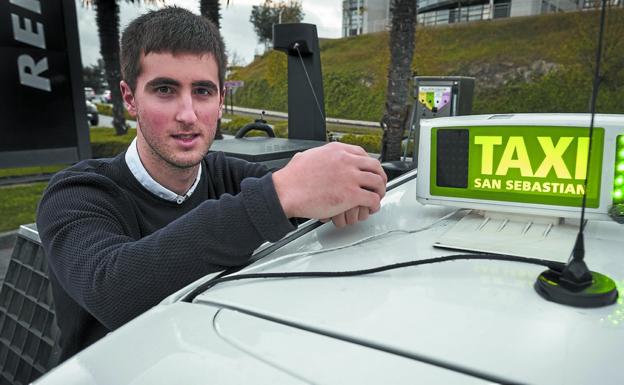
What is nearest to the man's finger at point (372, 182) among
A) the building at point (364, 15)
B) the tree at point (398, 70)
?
the tree at point (398, 70)

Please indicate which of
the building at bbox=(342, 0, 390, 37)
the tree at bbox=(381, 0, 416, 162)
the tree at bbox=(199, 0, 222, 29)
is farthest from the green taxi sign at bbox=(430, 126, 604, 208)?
the building at bbox=(342, 0, 390, 37)

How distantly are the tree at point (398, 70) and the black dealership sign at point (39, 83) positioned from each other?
4.76 metres

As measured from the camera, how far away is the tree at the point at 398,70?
8234mm

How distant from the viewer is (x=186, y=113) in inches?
49.4

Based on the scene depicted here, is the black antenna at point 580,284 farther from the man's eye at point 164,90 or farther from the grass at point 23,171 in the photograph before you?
the grass at point 23,171

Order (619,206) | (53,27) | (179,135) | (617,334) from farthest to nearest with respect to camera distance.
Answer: (53,27) → (179,135) → (619,206) → (617,334)

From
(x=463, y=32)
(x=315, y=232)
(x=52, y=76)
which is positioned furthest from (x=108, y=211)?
(x=463, y=32)

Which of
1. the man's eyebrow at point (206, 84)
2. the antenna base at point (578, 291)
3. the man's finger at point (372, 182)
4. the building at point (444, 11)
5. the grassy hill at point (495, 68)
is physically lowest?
the antenna base at point (578, 291)

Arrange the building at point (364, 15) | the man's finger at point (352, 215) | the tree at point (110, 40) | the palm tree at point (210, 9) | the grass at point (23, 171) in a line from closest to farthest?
the man's finger at point (352, 215) → the grass at point (23, 171) → the palm tree at point (210, 9) → the tree at point (110, 40) → the building at point (364, 15)

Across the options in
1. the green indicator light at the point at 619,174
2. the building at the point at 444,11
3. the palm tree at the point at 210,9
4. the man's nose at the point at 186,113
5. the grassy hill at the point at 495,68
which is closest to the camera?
the green indicator light at the point at 619,174

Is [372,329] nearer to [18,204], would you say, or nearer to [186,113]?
[186,113]

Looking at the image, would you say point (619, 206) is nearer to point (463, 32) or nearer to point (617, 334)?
point (617, 334)

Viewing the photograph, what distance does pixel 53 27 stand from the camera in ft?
17.4

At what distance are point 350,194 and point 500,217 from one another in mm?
361
